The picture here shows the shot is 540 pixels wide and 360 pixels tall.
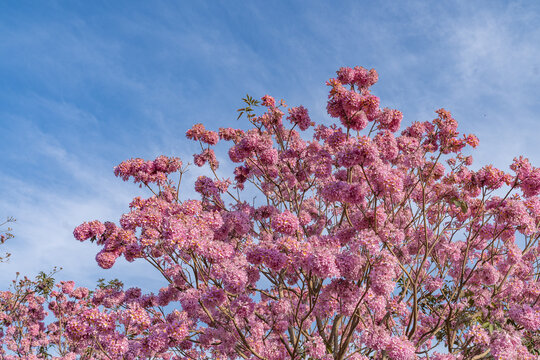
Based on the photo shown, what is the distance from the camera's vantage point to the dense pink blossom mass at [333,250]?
588cm

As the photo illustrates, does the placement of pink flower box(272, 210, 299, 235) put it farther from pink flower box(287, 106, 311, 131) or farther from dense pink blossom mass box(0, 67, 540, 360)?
pink flower box(287, 106, 311, 131)

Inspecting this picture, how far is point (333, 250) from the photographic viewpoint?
18.1 feet

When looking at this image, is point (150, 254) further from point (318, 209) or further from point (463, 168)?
point (463, 168)

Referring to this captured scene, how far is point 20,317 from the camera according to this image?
14.2m

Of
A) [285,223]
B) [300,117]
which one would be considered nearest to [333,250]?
[285,223]

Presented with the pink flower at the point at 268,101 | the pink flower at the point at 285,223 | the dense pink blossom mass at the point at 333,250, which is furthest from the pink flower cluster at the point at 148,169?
the pink flower at the point at 285,223

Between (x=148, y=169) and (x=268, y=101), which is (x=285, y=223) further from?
(x=148, y=169)

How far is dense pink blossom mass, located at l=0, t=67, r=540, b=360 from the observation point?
231 inches

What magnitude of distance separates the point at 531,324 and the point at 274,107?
5.76 meters

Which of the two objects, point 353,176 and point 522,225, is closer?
point 522,225

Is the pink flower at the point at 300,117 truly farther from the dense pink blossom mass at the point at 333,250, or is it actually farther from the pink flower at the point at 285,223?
the pink flower at the point at 285,223

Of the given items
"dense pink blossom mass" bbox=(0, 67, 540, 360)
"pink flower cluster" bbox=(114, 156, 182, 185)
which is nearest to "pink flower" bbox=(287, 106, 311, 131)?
"dense pink blossom mass" bbox=(0, 67, 540, 360)

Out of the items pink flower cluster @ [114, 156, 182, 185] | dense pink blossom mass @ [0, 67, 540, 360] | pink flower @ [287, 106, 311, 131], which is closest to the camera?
dense pink blossom mass @ [0, 67, 540, 360]

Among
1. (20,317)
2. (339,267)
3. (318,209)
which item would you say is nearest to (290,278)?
(318,209)
